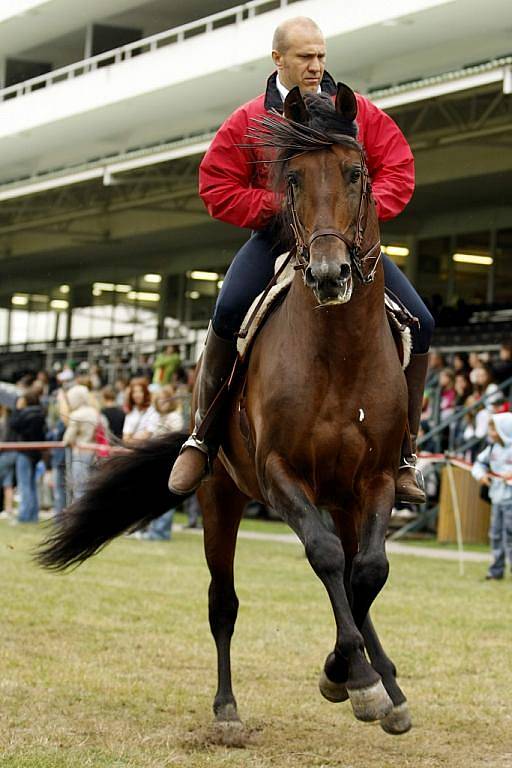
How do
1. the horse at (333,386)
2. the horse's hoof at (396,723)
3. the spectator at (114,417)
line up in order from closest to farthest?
the horse at (333,386), the horse's hoof at (396,723), the spectator at (114,417)

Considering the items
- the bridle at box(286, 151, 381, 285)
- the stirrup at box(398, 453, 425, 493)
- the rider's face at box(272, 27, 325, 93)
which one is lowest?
the stirrup at box(398, 453, 425, 493)

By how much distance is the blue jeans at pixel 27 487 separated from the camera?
781 inches

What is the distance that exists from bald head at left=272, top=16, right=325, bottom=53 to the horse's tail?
2639mm

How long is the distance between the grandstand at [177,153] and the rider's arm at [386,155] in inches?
386

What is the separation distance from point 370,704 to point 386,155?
261cm

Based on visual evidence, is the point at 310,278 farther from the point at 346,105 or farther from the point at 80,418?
the point at 80,418

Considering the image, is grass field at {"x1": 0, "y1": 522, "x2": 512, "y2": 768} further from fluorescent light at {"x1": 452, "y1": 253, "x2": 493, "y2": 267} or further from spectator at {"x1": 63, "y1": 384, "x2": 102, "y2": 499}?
fluorescent light at {"x1": 452, "y1": 253, "x2": 493, "y2": 267}

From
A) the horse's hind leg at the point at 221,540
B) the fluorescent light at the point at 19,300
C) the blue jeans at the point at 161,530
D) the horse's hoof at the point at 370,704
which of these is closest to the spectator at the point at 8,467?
the blue jeans at the point at 161,530

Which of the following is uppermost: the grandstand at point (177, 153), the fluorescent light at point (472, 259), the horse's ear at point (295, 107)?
the grandstand at point (177, 153)

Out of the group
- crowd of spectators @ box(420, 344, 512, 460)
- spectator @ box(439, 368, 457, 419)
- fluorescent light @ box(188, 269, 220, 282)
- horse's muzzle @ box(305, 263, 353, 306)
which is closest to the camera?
horse's muzzle @ box(305, 263, 353, 306)

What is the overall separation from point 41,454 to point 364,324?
15.1m

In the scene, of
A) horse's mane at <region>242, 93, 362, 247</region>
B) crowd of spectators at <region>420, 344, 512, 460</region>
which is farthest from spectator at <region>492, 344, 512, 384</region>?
horse's mane at <region>242, 93, 362, 247</region>

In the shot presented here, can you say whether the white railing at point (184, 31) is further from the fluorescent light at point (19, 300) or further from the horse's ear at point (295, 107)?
the horse's ear at point (295, 107)

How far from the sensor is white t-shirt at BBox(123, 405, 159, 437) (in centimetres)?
1694
